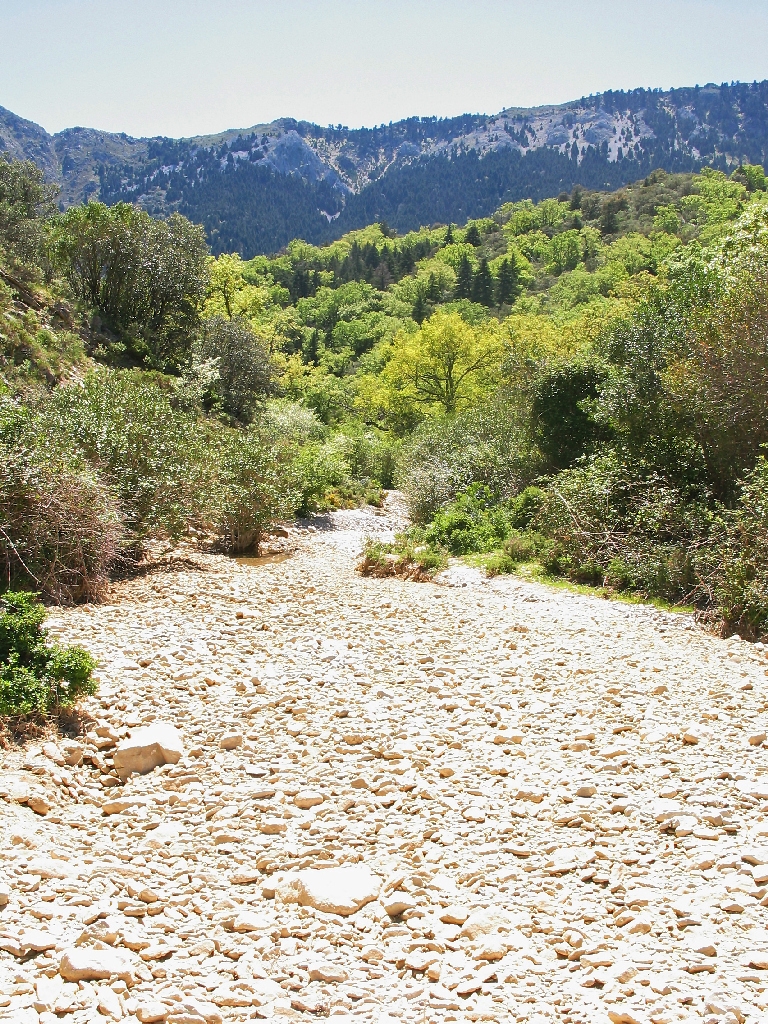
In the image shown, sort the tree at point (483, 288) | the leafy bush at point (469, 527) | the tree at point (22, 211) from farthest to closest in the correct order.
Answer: the tree at point (483, 288), the tree at point (22, 211), the leafy bush at point (469, 527)

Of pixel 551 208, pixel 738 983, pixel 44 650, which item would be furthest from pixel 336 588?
pixel 551 208

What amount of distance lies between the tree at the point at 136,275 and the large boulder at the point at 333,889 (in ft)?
70.7

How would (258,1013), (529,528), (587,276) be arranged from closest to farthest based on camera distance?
(258,1013) → (529,528) → (587,276)

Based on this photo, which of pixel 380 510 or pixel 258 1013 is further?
pixel 380 510

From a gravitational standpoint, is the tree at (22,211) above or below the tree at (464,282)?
below

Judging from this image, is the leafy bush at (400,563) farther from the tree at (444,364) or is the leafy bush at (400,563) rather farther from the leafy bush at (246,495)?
the tree at (444,364)

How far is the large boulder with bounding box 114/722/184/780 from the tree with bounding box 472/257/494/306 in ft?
265

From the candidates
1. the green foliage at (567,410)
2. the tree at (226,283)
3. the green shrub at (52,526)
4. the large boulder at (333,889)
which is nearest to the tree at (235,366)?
the green foliage at (567,410)

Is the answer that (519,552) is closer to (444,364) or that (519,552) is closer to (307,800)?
(307,800)

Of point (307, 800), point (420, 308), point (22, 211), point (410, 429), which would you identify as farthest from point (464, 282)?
point (307, 800)

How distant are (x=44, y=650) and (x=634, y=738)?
16.4 ft

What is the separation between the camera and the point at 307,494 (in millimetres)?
20047

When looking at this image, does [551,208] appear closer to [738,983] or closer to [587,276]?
[587,276]

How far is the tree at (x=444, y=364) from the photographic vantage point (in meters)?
35.5
